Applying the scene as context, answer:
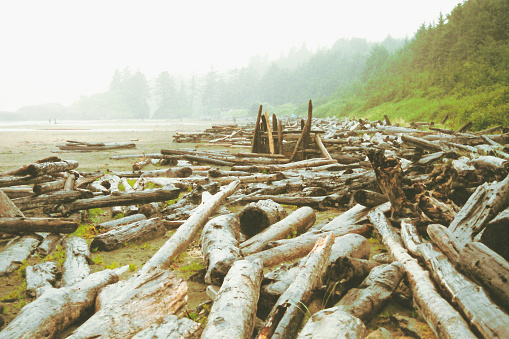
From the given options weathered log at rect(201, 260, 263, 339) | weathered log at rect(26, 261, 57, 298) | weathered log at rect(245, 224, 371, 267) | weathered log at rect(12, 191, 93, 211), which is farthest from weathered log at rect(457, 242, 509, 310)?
weathered log at rect(12, 191, 93, 211)

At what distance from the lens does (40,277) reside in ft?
11.8

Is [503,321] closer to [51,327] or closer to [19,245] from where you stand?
[51,327]

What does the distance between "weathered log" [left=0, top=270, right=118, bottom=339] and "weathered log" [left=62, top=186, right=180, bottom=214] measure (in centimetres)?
292

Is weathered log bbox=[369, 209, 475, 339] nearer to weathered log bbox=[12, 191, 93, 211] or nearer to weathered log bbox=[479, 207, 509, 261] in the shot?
weathered log bbox=[479, 207, 509, 261]

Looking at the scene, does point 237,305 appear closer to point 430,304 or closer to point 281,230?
point 430,304

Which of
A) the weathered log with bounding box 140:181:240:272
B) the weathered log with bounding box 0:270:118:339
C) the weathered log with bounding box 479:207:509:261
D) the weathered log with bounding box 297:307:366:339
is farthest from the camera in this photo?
the weathered log with bounding box 140:181:240:272

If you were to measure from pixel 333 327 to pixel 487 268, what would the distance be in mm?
1600

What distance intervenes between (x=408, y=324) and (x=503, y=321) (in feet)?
2.68

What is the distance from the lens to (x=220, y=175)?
9.30 metres

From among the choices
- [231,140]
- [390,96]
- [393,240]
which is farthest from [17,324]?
[390,96]

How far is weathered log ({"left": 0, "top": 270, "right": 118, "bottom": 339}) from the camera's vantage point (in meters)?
2.37

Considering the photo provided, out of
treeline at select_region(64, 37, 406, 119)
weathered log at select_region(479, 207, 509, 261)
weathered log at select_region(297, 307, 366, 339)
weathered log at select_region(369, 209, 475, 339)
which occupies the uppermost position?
treeline at select_region(64, 37, 406, 119)

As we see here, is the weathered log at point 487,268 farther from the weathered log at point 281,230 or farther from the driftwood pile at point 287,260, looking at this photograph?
the weathered log at point 281,230

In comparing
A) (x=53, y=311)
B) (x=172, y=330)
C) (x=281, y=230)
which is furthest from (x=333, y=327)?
(x=281, y=230)
